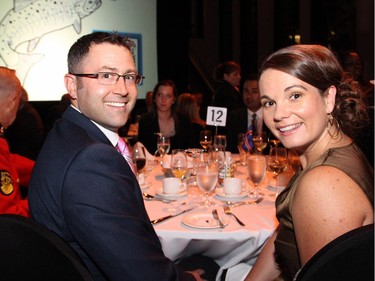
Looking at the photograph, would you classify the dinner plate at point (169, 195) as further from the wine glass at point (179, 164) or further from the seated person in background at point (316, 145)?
the seated person in background at point (316, 145)

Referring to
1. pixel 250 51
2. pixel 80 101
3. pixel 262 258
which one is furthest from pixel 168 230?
pixel 250 51

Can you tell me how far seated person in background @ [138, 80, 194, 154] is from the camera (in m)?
4.63

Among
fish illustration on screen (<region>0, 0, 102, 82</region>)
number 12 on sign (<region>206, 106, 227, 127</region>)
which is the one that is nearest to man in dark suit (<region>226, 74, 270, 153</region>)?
number 12 on sign (<region>206, 106, 227, 127</region>)

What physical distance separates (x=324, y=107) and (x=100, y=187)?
805 mm

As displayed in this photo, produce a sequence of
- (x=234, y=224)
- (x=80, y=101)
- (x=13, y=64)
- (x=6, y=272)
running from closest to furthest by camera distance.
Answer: (x=6, y=272), (x=80, y=101), (x=234, y=224), (x=13, y=64)

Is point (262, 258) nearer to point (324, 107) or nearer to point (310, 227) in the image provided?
point (310, 227)

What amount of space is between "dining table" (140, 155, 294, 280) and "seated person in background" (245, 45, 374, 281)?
0.41 metres

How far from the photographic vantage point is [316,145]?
144cm

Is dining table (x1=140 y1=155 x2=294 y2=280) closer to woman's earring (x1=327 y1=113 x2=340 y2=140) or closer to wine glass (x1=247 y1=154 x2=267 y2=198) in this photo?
wine glass (x1=247 y1=154 x2=267 y2=198)

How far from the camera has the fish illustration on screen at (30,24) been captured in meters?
6.27

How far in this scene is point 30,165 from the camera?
9.52ft

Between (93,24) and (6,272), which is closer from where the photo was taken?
(6,272)

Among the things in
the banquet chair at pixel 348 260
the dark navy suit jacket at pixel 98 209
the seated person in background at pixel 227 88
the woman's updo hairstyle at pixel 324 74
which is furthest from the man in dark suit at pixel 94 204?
the seated person in background at pixel 227 88

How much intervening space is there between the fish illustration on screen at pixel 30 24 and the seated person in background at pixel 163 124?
2821 mm
